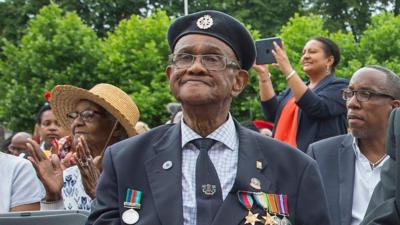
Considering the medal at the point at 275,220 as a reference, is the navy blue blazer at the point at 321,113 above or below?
above

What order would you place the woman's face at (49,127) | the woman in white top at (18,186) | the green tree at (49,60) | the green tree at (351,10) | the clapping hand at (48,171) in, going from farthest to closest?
1. the green tree at (351,10)
2. the green tree at (49,60)
3. the woman's face at (49,127)
4. the clapping hand at (48,171)
5. the woman in white top at (18,186)

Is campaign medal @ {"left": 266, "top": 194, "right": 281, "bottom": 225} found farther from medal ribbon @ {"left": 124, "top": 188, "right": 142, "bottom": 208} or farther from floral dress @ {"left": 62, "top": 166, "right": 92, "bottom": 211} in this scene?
floral dress @ {"left": 62, "top": 166, "right": 92, "bottom": 211}

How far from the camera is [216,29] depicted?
156 inches

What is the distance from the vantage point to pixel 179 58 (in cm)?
393

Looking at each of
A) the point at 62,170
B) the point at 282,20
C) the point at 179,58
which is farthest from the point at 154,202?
the point at 282,20

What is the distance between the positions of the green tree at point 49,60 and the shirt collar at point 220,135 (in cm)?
1705

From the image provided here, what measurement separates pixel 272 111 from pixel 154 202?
5022 mm

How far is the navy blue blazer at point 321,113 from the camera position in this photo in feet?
25.7

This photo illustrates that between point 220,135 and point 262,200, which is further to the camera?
point 220,135

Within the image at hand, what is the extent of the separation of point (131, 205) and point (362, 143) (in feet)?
8.84

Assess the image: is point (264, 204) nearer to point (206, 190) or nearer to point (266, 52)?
point (206, 190)

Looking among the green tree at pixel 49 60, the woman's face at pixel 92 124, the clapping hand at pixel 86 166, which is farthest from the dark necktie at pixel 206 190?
the green tree at pixel 49 60

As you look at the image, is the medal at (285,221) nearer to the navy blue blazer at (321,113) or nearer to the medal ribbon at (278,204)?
the medal ribbon at (278,204)

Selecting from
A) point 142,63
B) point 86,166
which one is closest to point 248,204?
point 86,166
